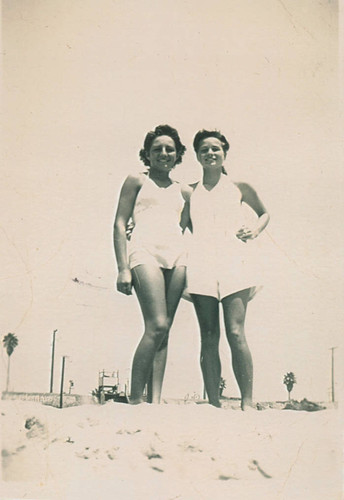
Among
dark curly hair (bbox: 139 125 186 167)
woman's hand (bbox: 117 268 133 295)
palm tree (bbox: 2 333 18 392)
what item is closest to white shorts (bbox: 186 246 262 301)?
woman's hand (bbox: 117 268 133 295)

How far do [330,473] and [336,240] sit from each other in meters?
1.15

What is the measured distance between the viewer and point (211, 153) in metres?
4.73

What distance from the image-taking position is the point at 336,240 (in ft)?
15.3

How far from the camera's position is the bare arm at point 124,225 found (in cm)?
469

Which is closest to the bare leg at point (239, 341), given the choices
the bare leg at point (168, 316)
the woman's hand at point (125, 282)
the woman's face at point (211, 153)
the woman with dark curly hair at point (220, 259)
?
the woman with dark curly hair at point (220, 259)

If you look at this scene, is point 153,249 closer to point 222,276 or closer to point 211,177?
point 222,276

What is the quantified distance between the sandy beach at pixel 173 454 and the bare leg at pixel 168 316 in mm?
84

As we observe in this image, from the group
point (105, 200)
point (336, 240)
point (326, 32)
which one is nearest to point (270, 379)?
point (336, 240)

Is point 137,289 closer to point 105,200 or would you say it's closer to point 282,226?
point 105,200

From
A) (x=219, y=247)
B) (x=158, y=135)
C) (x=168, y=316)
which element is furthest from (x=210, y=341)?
(x=158, y=135)

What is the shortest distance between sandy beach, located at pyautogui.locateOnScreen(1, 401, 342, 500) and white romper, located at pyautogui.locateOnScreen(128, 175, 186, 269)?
2.42 feet

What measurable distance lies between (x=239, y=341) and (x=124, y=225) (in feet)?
2.73

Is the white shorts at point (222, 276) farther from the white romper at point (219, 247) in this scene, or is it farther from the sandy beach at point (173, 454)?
the sandy beach at point (173, 454)

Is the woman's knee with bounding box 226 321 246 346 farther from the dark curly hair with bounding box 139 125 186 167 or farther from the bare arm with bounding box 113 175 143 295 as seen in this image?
the dark curly hair with bounding box 139 125 186 167
